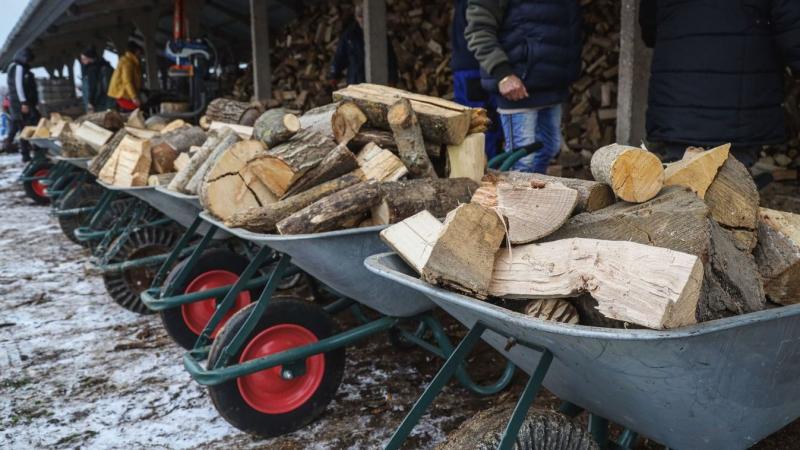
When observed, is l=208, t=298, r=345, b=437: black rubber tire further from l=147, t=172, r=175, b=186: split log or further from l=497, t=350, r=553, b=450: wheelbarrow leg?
l=147, t=172, r=175, b=186: split log

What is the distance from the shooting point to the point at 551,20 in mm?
2861

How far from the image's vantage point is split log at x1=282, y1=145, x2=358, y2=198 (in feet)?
7.39

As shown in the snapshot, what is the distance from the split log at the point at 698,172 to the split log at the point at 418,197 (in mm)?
736

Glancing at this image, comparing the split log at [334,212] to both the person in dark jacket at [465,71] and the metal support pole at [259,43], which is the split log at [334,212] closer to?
the person in dark jacket at [465,71]

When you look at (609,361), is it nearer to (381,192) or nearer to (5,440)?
(381,192)

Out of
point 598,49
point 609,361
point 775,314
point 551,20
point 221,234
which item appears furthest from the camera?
point 598,49

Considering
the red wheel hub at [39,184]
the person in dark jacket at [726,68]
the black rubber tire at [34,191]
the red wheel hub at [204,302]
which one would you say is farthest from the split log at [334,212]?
the red wheel hub at [39,184]

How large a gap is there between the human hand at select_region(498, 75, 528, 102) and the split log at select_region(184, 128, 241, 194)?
1.19m

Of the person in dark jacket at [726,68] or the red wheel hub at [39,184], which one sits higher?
the person in dark jacket at [726,68]

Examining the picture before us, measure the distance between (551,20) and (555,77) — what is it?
243mm

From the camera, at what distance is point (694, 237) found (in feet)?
4.13

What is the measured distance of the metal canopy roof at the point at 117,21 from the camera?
9.70 meters

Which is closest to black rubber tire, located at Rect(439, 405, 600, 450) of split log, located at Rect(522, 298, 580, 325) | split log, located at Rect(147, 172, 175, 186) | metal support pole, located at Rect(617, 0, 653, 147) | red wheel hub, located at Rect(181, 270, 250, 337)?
split log, located at Rect(522, 298, 580, 325)

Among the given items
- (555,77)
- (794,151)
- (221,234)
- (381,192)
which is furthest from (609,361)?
(794,151)
